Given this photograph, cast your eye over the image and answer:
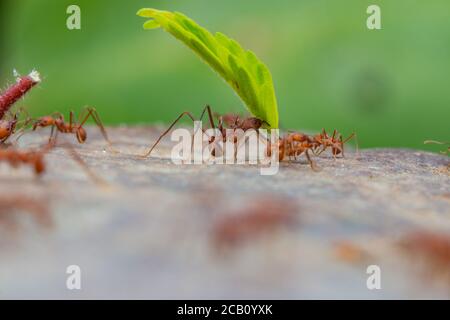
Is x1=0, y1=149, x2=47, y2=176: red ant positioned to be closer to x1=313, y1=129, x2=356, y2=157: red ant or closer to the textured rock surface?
the textured rock surface

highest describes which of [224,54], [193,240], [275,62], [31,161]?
[275,62]

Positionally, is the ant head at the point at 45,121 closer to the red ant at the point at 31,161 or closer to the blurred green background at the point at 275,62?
→ the red ant at the point at 31,161

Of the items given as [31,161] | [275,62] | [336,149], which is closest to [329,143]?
[336,149]

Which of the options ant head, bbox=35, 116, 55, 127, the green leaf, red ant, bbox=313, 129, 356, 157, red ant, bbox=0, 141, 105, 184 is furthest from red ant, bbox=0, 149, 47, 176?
ant head, bbox=35, 116, 55, 127

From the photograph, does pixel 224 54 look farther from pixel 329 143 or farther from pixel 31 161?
pixel 31 161
